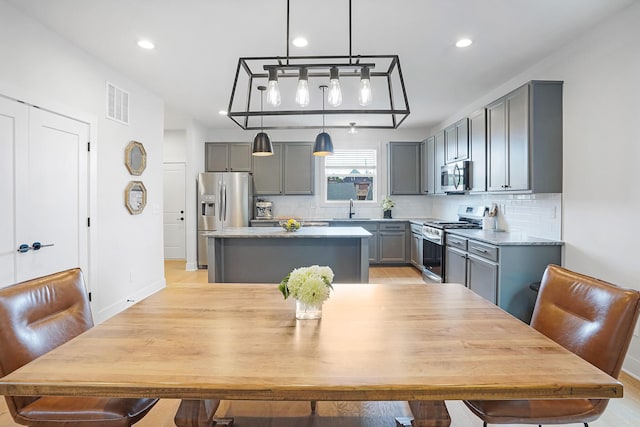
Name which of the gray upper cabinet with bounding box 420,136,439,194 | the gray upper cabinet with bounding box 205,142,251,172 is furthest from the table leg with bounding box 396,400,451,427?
the gray upper cabinet with bounding box 205,142,251,172

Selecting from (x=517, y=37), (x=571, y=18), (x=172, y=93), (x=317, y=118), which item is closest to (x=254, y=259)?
(x=172, y=93)

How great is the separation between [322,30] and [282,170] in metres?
3.83

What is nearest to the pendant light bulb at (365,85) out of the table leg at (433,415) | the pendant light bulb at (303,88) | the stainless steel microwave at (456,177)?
the pendant light bulb at (303,88)

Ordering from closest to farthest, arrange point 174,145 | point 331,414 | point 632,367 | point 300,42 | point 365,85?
point 365,85, point 331,414, point 632,367, point 300,42, point 174,145

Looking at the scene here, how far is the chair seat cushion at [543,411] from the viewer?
4.22ft

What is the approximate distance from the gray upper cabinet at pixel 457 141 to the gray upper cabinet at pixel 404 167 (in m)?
1.34

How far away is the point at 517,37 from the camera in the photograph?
3.02m

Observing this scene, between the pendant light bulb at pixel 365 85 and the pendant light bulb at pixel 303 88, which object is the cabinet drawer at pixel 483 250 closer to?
the pendant light bulb at pixel 365 85

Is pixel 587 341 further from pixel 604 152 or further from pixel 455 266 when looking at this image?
pixel 455 266

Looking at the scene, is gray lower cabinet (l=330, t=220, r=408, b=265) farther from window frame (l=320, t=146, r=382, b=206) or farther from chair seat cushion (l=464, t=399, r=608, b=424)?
chair seat cushion (l=464, t=399, r=608, b=424)

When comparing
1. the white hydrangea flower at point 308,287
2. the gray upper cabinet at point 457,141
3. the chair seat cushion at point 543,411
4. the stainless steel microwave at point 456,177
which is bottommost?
the chair seat cushion at point 543,411

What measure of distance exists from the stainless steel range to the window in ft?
6.12

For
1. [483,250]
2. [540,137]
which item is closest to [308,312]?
[483,250]

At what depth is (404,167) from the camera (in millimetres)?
6605
